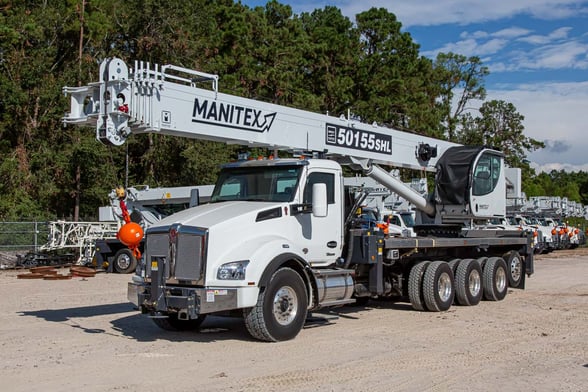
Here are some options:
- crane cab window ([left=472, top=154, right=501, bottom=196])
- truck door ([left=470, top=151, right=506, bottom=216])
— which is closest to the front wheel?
truck door ([left=470, top=151, right=506, bottom=216])

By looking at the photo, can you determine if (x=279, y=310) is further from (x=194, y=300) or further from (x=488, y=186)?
(x=488, y=186)

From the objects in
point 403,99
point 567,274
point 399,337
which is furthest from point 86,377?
point 403,99

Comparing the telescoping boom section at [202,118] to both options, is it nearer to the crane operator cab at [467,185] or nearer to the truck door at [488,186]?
the crane operator cab at [467,185]

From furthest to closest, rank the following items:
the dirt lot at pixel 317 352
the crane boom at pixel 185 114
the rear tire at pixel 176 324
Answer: the rear tire at pixel 176 324
the crane boom at pixel 185 114
the dirt lot at pixel 317 352

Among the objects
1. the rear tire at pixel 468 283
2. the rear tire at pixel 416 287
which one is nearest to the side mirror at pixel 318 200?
the rear tire at pixel 416 287

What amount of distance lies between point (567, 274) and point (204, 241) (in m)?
16.9

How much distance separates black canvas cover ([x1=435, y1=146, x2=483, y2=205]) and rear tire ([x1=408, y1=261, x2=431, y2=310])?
84.5 inches

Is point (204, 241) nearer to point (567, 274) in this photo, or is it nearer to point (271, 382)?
point (271, 382)

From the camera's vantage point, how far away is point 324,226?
433 inches

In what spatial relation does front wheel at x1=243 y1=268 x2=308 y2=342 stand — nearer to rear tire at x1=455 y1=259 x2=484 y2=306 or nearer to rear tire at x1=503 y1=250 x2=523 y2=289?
rear tire at x1=455 y1=259 x2=484 y2=306

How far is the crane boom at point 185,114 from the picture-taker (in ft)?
30.1

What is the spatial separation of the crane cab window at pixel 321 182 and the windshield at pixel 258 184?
202 millimetres

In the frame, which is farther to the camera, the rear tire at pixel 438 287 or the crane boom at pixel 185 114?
the rear tire at pixel 438 287

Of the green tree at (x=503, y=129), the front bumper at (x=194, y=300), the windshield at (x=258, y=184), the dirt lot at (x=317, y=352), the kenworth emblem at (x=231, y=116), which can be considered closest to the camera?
the dirt lot at (x=317, y=352)
